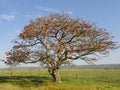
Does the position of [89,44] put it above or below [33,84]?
above

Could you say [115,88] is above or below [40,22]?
below

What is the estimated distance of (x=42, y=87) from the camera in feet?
108

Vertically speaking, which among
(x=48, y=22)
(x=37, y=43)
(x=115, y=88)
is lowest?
(x=115, y=88)

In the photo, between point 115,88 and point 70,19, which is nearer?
point 115,88

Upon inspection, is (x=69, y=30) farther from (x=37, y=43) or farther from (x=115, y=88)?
(x=115, y=88)

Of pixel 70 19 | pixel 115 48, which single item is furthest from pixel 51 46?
pixel 115 48

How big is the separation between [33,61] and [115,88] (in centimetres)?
1111

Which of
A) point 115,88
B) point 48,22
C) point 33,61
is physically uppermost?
point 48,22

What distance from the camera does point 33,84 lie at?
3528 centimetres

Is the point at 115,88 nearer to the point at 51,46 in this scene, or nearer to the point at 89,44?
the point at 89,44

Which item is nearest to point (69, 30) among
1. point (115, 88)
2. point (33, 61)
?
point (33, 61)

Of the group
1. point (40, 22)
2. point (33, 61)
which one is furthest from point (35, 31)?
point (33, 61)

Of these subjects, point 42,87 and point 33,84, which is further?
point 33,84

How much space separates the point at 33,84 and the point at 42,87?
9.01 ft
